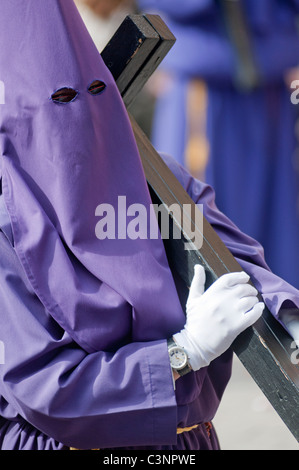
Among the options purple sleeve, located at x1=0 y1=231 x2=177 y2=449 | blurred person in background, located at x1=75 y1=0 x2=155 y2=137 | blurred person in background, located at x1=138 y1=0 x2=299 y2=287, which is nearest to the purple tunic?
purple sleeve, located at x1=0 y1=231 x2=177 y2=449

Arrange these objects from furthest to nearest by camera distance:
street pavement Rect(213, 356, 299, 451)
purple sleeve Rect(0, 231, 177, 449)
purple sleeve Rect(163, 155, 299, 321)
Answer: street pavement Rect(213, 356, 299, 451) < purple sleeve Rect(163, 155, 299, 321) < purple sleeve Rect(0, 231, 177, 449)

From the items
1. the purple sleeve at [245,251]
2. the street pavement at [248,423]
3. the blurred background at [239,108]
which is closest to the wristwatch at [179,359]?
the purple sleeve at [245,251]

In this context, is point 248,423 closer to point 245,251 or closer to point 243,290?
point 245,251

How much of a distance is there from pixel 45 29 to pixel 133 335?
2.39ft

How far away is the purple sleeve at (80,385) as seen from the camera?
187cm

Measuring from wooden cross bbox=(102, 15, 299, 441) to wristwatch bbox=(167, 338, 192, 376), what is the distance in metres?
0.13

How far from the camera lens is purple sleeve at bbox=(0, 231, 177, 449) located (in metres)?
1.87

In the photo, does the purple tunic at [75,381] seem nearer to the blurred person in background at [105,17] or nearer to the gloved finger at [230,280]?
the gloved finger at [230,280]

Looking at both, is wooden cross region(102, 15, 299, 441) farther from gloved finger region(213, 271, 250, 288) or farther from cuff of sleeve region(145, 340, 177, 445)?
cuff of sleeve region(145, 340, 177, 445)

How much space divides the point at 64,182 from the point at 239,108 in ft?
9.93

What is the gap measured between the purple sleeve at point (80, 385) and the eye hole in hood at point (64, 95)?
0.41m

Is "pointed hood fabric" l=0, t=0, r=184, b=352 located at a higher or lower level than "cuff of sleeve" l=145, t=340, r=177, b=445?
higher

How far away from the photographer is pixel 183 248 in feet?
6.55

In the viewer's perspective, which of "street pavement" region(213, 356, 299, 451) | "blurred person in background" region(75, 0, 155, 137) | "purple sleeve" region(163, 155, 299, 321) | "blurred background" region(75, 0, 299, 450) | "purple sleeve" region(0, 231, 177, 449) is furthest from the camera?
"blurred background" region(75, 0, 299, 450)
